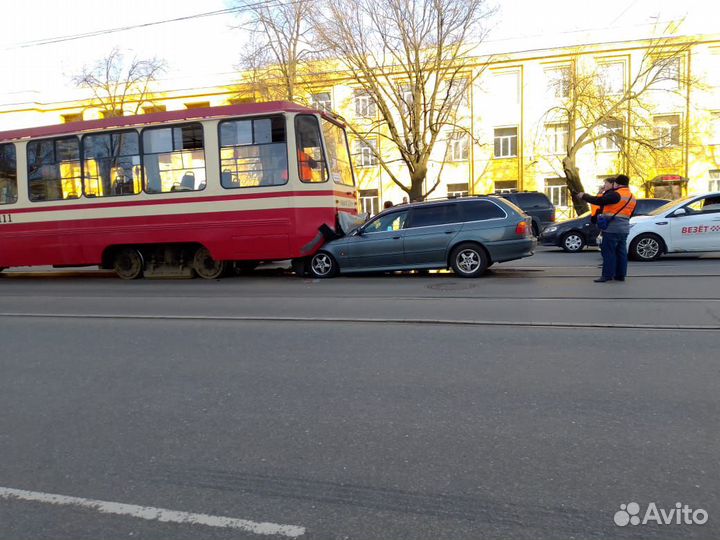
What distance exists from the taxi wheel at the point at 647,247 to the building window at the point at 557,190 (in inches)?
857

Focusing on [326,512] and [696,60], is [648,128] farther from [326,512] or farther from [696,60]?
[326,512]

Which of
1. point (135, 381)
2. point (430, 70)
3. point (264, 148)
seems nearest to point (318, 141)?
point (264, 148)

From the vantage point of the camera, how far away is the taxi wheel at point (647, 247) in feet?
41.0

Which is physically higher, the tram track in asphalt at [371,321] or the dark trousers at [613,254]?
the dark trousers at [613,254]

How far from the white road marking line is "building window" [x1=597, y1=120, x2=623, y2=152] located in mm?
30090

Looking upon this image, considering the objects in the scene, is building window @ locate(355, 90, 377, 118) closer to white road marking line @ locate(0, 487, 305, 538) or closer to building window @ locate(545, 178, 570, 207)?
building window @ locate(545, 178, 570, 207)

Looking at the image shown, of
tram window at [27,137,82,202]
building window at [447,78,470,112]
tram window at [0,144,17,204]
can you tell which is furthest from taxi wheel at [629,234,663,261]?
tram window at [0,144,17,204]

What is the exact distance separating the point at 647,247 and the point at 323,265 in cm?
728

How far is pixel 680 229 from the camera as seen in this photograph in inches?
481

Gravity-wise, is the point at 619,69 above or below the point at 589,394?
above

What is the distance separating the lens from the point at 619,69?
32031 millimetres

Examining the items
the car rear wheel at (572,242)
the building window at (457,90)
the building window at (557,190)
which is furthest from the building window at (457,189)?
the car rear wheel at (572,242)

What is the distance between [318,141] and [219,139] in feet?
6.60

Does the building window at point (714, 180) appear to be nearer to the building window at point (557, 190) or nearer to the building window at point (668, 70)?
the building window at point (668, 70)
